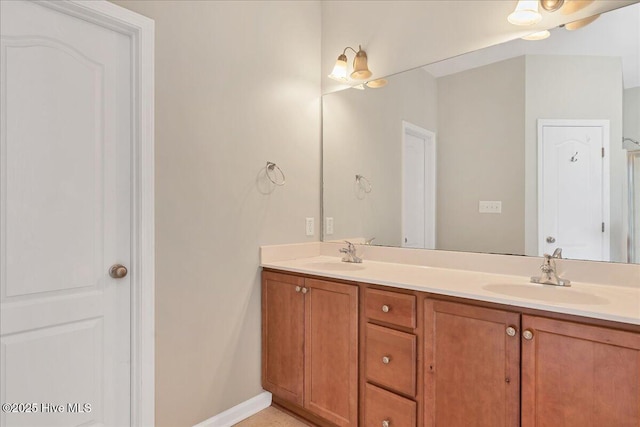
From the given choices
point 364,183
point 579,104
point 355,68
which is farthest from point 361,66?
point 579,104

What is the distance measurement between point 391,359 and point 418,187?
1.04 m

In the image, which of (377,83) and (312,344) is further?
(377,83)

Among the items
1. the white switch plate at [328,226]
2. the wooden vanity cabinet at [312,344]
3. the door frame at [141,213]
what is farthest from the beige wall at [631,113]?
the door frame at [141,213]

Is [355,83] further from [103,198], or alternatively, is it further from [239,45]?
[103,198]

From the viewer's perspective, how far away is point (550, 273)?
156 centimetres

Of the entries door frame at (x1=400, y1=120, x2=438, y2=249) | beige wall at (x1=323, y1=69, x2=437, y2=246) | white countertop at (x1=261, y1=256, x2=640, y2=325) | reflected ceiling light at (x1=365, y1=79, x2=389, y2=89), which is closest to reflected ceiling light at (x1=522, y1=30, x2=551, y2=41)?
beige wall at (x1=323, y1=69, x2=437, y2=246)

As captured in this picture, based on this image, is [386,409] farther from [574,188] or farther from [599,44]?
[599,44]

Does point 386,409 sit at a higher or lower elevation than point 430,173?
lower

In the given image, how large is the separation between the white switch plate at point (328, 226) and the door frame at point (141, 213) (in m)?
1.23

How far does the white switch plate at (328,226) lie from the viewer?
2529mm

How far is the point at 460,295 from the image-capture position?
1357mm

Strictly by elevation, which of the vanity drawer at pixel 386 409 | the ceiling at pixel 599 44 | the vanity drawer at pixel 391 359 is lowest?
the vanity drawer at pixel 386 409

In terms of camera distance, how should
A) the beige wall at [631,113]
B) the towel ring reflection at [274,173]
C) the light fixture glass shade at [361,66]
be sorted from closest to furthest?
the beige wall at [631,113] → the towel ring reflection at [274,173] → the light fixture glass shade at [361,66]

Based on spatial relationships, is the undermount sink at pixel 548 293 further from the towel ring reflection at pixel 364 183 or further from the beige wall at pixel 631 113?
the towel ring reflection at pixel 364 183
